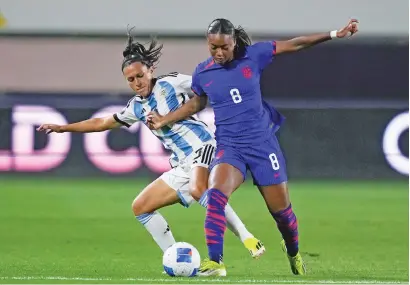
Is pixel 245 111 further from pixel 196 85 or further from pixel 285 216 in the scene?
pixel 285 216

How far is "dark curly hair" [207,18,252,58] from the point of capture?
27.2ft

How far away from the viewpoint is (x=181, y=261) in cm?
830

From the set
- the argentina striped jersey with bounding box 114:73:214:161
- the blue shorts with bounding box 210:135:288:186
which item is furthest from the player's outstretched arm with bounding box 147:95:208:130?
the blue shorts with bounding box 210:135:288:186

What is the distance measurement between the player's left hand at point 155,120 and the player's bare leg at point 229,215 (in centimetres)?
45

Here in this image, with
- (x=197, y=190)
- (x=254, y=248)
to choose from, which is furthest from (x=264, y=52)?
(x=254, y=248)

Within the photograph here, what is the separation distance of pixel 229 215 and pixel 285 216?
16.2 inches

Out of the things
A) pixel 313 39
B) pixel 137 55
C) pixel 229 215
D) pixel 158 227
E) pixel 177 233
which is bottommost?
pixel 177 233

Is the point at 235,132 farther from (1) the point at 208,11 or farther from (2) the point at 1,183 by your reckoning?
(1) the point at 208,11

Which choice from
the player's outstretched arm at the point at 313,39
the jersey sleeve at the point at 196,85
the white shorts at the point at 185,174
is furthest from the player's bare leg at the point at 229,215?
the player's outstretched arm at the point at 313,39

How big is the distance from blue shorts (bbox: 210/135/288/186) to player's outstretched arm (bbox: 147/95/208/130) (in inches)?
14.1

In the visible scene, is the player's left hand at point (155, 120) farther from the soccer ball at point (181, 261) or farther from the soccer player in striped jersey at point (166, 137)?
the soccer ball at point (181, 261)

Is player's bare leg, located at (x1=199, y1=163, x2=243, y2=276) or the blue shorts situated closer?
player's bare leg, located at (x1=199, y1=163, x2=243, y2=276)

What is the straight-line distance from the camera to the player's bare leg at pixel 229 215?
8.55 meters

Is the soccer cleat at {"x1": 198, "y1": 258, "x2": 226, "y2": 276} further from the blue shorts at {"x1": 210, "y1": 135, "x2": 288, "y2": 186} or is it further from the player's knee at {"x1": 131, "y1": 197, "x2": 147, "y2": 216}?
the player's knee at {"x1": 131, "y1": 197, "x2": 147, "y2": 216}
